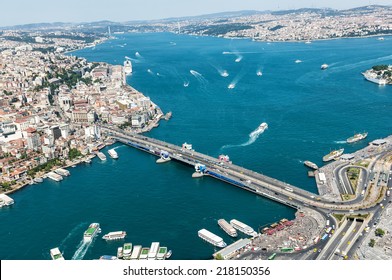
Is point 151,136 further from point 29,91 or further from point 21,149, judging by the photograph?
point 29,91

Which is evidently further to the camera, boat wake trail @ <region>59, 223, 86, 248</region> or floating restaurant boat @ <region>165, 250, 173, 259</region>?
boat wake trail @ <region>59, 223, 86, 248</region>

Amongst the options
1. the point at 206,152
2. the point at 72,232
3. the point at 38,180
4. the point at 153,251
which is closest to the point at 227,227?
the point at 153,251

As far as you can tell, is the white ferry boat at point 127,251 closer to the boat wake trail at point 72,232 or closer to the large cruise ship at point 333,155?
the boat wake trail at point 72,232

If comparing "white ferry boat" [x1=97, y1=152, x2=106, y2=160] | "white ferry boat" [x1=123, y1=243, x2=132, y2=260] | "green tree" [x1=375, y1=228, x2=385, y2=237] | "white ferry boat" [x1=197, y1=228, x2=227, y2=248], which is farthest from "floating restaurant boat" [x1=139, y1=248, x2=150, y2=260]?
"white ferry boat" [x1=97, y1=152, x2=106, y2=160]

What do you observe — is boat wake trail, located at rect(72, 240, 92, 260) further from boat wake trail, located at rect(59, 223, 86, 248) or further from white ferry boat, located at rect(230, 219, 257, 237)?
white ferry boat, located at rect(230, 219, 257, 237)

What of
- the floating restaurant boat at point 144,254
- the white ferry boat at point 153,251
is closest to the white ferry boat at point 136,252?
the floating restaurant boat at point 144,254

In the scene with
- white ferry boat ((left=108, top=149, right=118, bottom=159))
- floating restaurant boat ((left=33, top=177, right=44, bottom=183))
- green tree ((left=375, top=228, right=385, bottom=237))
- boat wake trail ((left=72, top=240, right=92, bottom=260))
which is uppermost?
white ferry boat ((left=108, top=149, right=118, bottom=159))

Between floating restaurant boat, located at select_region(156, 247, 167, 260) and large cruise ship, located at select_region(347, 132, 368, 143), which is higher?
large cruise ship, located at select_region(347, 132, 368, 143)
